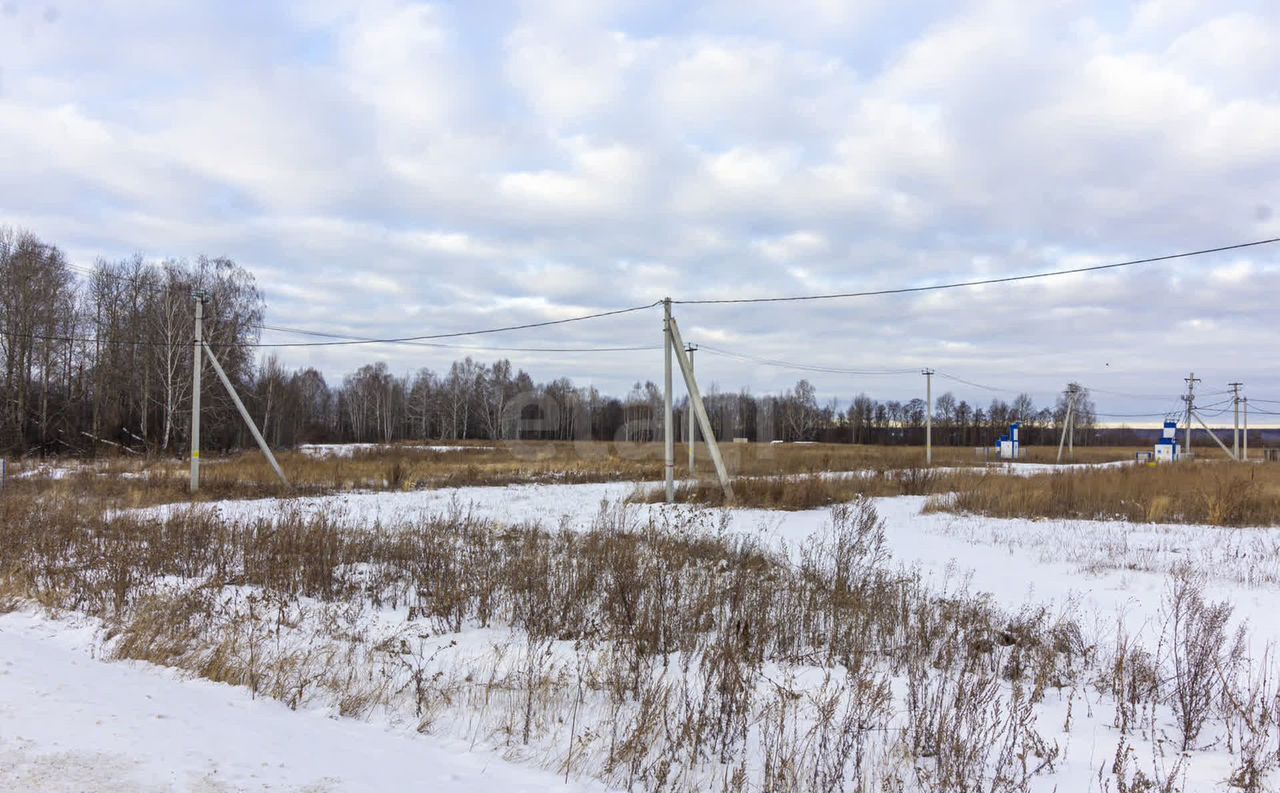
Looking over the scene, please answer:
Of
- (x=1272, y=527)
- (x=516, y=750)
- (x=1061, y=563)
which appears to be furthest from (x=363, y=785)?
(x=1272, y=527)

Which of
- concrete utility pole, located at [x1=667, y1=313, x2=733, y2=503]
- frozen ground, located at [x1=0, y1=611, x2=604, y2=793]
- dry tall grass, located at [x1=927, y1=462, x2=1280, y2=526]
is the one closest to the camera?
frozen ground, located at [x1=0, y1=611, x2=604, y2=793]

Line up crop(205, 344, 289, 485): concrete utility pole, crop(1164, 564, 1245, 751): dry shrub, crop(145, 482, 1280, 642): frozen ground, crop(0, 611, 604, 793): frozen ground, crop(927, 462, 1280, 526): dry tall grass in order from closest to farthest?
crop(0, 611, 604, 793): frozen ground → crop(1164, 564, 1245, 751): dry shrub → crop(145, 482, 1280, 642): frozen ground → crop(927, 462, 1280, 526): dry tall grass → crop(205, 344, 289, 485): concrete utility pole

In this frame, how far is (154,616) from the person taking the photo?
20.3 feet

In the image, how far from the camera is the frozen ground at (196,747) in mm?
3219

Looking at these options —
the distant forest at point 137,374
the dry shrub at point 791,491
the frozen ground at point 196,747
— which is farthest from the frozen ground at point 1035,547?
the distant forest at point 137,374

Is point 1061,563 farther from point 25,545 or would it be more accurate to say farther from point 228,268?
point 228,268

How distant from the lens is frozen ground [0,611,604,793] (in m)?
3.22

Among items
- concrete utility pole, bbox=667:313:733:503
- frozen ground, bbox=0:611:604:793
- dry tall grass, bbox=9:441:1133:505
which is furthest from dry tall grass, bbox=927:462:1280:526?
frozen ground, bbox=0:611:604:793

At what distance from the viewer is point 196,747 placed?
3580mm

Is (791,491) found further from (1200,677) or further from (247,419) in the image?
(247,419)

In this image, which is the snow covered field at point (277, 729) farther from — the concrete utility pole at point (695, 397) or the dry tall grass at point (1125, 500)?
the concrete utility pole at point (695, 397)

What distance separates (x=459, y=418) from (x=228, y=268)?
120ft

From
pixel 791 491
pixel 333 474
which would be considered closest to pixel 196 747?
pixel 791 491

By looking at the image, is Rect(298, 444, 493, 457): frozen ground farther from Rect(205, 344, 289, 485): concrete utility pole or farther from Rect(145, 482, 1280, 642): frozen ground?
Rect(145, 482, 1280, 642): frozen ground
